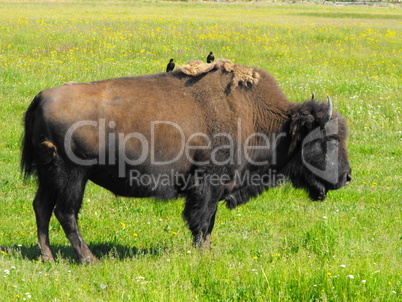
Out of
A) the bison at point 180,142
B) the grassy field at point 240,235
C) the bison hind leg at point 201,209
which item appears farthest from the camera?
the bison hind leg at point 201,209

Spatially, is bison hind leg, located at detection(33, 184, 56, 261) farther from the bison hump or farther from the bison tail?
the bison hump

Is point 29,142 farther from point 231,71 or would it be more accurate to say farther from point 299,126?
point 299,126

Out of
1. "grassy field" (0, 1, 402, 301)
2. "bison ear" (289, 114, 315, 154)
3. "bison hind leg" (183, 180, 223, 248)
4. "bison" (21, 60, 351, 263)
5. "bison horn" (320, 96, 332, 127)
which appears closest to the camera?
"grassy field" (0, 1, 402, 301)

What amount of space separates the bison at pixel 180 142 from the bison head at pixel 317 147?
0.04 ft

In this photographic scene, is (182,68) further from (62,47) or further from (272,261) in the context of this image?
(62,47)

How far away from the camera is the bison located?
588cm

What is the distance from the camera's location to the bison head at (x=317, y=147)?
268 inches

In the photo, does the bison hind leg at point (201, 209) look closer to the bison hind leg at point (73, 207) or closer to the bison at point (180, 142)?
the bison at point (180, 142)

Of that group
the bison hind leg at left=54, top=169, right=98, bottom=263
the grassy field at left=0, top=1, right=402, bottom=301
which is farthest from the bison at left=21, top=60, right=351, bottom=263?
the grassy field at left=0, top=1, right=402, bottom=301

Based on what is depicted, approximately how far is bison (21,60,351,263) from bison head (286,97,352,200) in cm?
1

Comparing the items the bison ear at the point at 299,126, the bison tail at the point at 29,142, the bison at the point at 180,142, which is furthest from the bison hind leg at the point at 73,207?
the bison ear at the point at 299,126

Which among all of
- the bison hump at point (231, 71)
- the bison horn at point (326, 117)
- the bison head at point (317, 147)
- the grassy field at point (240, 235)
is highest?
the bison hump at point (231, 71)

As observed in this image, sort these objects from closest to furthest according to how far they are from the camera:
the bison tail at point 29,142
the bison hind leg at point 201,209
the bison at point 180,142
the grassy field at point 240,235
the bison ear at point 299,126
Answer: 1. the grassy field at point 240,235
2. the bison at point 180,142
3. the bison tail at point 29,142
4. the bison hind leg at point 201,209
5. the bison ear at point 299,126

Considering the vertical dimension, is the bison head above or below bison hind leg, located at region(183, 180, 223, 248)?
above
